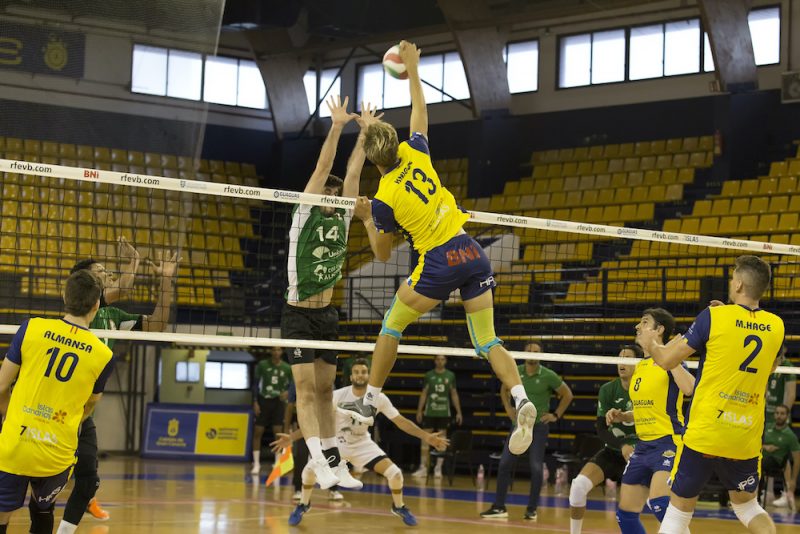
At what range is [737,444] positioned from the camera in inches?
267

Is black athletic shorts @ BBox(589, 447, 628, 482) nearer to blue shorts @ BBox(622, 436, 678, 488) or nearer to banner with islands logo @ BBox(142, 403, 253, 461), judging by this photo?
blue shorts @ BBox(622, 436, 678, 488)

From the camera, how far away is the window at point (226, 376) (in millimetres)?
24828

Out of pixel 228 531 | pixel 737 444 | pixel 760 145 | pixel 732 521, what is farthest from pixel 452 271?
pixel 760 145

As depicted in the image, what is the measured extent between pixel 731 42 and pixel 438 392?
9.45 meters

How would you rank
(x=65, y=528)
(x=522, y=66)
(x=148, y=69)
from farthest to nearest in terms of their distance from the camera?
(x=522, y=66) < (x=148, y=69) < (x=65, y=528)

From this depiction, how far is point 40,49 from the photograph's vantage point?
600 inches

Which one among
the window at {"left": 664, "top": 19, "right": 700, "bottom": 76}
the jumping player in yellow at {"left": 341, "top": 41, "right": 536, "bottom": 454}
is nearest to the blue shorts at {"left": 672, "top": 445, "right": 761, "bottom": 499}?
the jumping player in yellow at {"left": 341, "top": 41, "right": 536, "bottom": 454}

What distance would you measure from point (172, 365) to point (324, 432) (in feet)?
49.8

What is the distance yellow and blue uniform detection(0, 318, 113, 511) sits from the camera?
6285mm

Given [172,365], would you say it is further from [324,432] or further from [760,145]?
[324,432]

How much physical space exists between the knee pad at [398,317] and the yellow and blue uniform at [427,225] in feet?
0.52

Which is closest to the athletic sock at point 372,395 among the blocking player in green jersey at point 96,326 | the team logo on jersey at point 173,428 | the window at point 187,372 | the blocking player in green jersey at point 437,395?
the blocking player in green jersey at point 96,326

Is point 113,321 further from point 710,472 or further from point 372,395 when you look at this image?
point 710,472

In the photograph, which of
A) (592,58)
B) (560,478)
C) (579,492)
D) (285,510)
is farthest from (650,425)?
(592,58)
